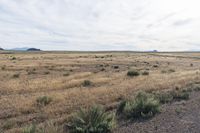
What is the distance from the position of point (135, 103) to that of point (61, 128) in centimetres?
314

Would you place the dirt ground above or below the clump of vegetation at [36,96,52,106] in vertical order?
above

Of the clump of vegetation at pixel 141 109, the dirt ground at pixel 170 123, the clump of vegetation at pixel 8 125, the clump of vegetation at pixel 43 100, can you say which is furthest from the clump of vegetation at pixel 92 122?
the clump of vegetation at pixel 43 100

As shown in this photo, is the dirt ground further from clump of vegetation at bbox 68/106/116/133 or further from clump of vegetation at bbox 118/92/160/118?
clump of vegetation at bbox 68/106/116/133

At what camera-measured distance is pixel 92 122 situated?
7.84 meters

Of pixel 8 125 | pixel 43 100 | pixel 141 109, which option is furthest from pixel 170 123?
pixel 43 100

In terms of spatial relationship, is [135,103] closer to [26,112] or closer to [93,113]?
[93,113]

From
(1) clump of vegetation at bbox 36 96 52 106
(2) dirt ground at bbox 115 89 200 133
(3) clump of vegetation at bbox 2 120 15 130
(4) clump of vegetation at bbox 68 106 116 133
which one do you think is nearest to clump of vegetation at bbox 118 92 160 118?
(2) dirt ground at bbox 115 89 200 133

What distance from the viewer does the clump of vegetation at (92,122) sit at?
7.48 meters

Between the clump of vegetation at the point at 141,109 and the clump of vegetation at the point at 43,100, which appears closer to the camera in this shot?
the clump of vegetation at the point at 141,109

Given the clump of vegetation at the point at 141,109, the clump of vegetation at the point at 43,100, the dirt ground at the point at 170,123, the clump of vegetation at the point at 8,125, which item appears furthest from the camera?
the clump of vegetation at the point at 43,100

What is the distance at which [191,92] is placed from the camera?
1491 cm

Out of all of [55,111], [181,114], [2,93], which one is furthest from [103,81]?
[181,114]

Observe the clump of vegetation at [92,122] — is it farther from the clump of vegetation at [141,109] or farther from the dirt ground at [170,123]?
the clump of vegetation at [141,109]

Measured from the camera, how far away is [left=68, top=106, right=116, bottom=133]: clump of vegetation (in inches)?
295
